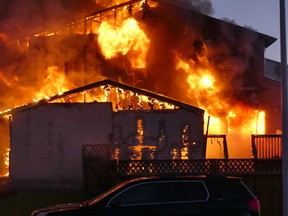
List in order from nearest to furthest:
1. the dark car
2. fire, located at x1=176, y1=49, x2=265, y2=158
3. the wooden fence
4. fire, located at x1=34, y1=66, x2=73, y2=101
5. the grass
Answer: the dark car < the wooden fence < the grass < fire, located at x1=176, y1=49, x2=265, y2=158 < fire, located at x1=34, y1=66, x2=73, y2=101

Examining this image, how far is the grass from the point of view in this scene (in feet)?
45.3

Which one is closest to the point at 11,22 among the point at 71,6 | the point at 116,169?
the point at 71,6

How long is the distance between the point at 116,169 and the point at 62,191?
157 inches

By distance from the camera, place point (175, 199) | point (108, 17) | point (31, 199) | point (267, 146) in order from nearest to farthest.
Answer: point (175, 199), point (31, 199), point (267, 146), point (108, 17)

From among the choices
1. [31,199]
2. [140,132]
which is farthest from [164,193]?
[140,132]

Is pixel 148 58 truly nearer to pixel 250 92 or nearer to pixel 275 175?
pixel 250 92

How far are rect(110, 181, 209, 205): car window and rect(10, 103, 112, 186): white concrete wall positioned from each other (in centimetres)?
877

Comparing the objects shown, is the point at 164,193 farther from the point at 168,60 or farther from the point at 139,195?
the point at 168,60

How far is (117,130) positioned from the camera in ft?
59.1

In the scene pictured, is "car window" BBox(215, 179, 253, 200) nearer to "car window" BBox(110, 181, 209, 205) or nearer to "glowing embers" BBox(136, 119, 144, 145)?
"car window" BBox(110, 181, 209, 205)

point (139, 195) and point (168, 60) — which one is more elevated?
point (168, 60)

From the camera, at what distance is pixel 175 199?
9.17 metres

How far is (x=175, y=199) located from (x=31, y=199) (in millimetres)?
7597

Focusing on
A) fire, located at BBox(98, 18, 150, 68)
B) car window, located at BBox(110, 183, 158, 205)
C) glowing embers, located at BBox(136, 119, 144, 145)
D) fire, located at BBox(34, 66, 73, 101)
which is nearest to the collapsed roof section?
fire, located at BBox(98, 18, 150, 68)
